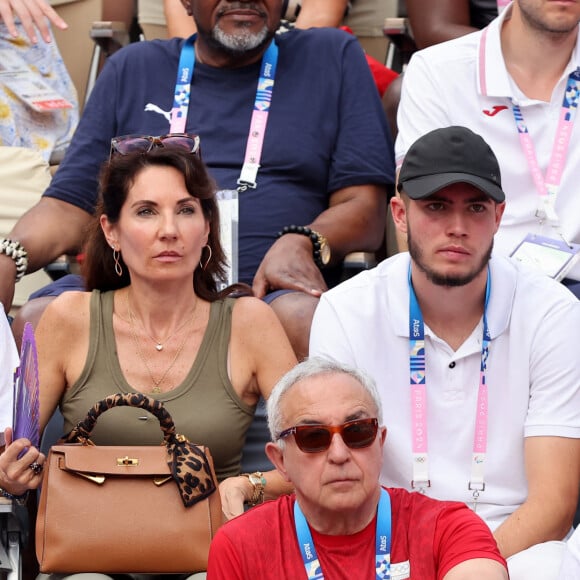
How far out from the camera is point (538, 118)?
4.29 metres

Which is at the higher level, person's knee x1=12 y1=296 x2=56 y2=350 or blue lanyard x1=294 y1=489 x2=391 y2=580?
person's knee x1=12 y1=296 x2=56 y2=350

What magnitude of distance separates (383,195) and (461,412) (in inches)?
58.7

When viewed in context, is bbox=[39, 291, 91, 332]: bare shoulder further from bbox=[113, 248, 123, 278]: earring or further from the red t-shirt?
the red t-shirt

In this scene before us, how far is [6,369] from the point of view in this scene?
12.3 feet

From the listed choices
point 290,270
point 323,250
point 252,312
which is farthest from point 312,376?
point 323,250

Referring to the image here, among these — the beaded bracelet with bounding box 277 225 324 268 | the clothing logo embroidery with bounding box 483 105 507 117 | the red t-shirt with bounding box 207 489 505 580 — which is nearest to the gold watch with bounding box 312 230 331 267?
the beaded bracelet with bounding box 277 225 324 268

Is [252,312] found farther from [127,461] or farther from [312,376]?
[312,376]

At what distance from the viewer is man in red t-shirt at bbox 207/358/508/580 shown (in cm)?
272

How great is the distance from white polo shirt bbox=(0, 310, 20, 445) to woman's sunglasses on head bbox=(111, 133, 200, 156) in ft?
1.95

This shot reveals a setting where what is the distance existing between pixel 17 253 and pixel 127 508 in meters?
1.46

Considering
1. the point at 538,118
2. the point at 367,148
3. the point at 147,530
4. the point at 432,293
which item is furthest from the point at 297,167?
the point at 147,530

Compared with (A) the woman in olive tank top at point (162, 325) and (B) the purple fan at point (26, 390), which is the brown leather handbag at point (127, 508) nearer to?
(B) the purple fan at point (26, 390)

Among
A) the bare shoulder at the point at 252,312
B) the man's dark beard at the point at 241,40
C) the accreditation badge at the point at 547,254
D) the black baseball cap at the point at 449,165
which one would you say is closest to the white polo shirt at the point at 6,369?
the bare shoulder at the point at 252,312

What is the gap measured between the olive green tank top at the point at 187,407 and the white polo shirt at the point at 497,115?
1126 mm
